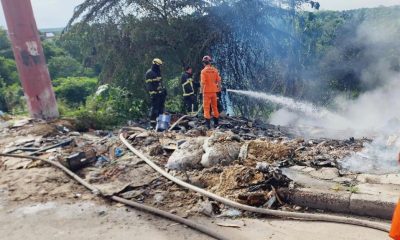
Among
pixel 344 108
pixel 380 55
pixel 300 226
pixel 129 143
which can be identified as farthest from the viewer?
pixel 380 55

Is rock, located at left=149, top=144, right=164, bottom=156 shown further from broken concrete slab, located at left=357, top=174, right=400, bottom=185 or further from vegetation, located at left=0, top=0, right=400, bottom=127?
vegetation, located at left=0, top=0, right=400, bottom=127

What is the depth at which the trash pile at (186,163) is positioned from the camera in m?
4.20

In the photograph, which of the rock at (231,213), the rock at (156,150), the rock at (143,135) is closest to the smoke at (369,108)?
the rock at (231,213)

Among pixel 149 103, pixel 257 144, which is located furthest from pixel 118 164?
pixel 149 103

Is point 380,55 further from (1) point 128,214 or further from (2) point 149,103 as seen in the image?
(1) point 128,214

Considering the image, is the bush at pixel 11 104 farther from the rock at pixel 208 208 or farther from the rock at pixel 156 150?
the rock at pixel 208 208

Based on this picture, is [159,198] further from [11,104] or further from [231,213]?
[11,104]

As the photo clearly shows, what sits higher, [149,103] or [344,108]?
[149,103]

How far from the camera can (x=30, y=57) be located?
8.66 m

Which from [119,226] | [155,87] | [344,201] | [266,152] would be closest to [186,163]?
[266,152]

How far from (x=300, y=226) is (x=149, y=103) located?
8.96m

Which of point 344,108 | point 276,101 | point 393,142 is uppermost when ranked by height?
point 393,142

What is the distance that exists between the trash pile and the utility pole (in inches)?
68.0

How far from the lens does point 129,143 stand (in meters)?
6.55
